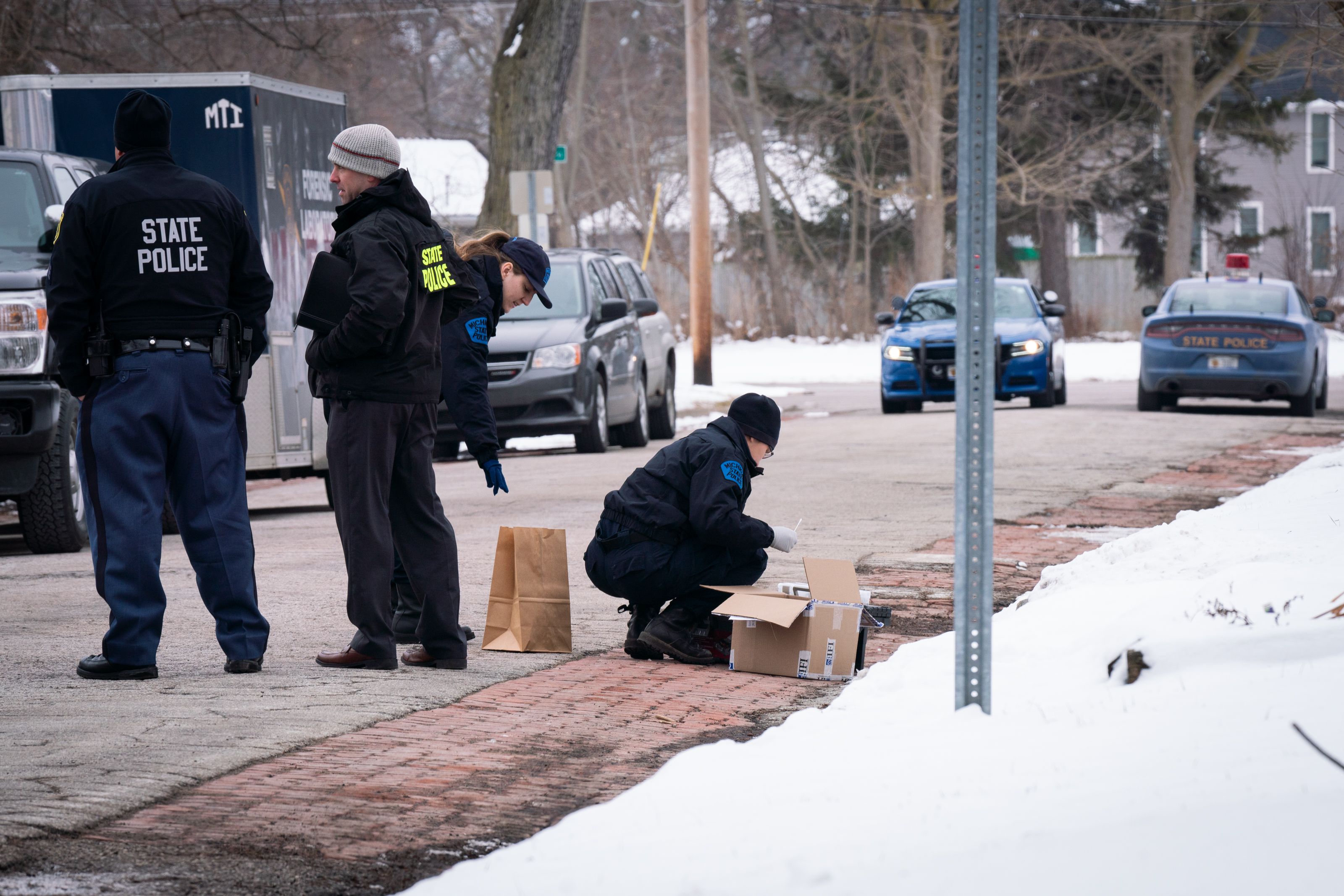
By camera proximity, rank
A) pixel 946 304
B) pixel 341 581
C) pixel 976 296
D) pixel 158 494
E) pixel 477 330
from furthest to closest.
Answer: pixel 946 304 → pixel 341 581 → pixel 477 330 → pixel 158 494 → pixel 976 296

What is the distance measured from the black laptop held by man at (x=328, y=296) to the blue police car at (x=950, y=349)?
13.9 meters

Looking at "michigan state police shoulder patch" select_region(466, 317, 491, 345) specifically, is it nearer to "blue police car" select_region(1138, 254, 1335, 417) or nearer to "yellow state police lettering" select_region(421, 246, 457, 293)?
"yellow state police lettering" select_region(421, 246, 457, 293)

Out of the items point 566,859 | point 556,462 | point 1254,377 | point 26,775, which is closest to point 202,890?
point 566,859

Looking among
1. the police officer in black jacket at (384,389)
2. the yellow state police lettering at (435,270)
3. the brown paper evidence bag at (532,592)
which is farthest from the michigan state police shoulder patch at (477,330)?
the brown paper evidence bag at (532,592)

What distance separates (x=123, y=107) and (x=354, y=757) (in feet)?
7.96

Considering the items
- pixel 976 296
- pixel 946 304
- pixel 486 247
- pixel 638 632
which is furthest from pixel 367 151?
pixel 946 304

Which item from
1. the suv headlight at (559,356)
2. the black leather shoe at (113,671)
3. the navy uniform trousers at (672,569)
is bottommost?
the black leather shoe at (113,671)

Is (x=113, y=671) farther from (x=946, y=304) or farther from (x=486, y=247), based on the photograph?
(x=946, y=304)

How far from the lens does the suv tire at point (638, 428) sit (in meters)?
17.1

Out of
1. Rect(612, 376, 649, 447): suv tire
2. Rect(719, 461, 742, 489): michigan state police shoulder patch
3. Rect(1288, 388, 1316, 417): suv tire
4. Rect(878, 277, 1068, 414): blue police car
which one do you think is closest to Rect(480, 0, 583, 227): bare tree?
Rect(878, 277, 1068, 414): blue police car

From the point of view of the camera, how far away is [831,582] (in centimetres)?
648

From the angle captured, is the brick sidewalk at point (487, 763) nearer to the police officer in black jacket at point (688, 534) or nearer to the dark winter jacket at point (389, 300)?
the police officer in black jacket at point (688, 534)

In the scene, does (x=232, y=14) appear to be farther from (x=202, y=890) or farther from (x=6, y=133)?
(x=202, y=890)

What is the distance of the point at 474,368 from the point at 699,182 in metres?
20.8
